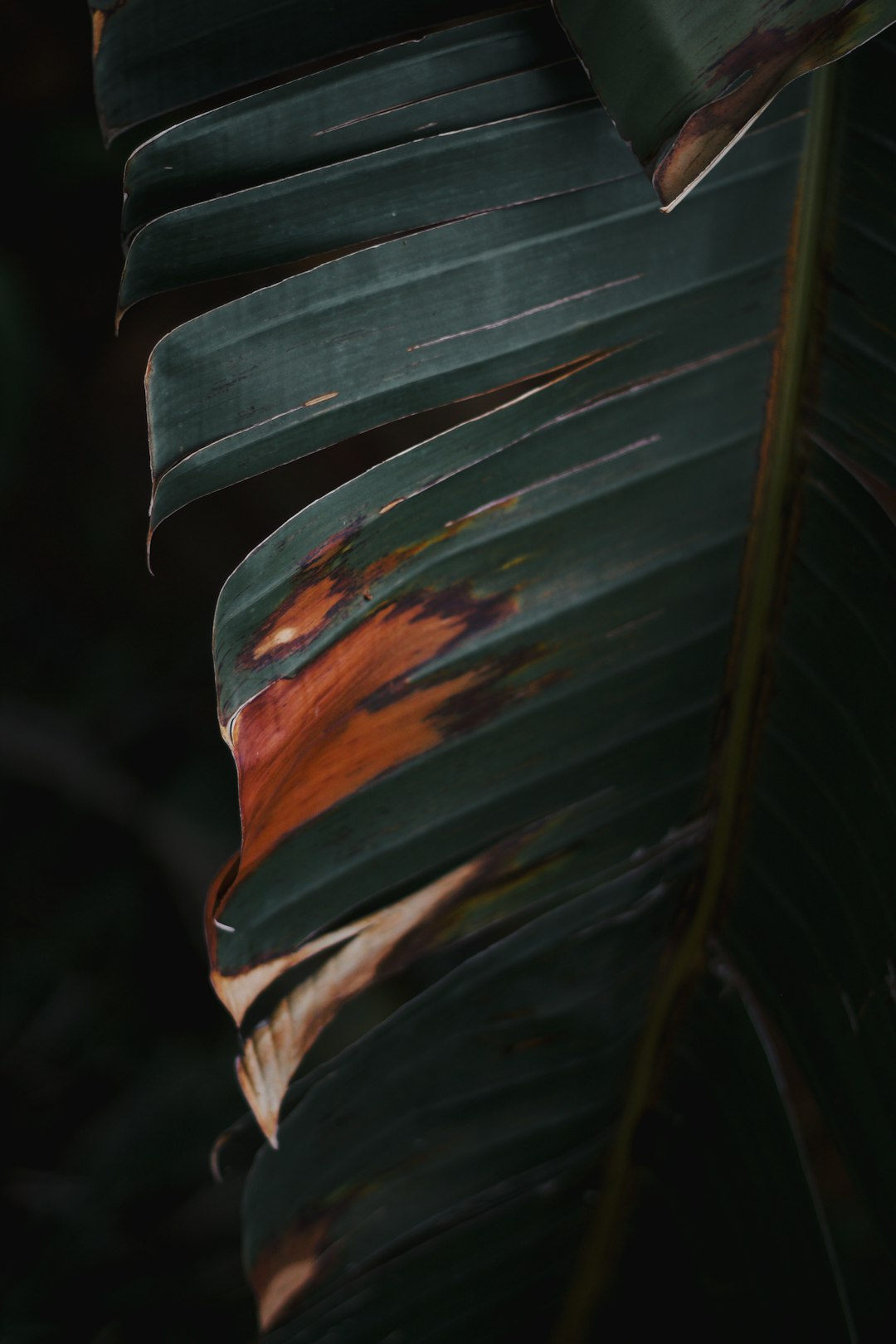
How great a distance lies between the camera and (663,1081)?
0.63 m

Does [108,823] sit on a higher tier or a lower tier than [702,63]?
lower

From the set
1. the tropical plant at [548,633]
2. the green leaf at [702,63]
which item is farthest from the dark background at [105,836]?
the green leaf at [702,63]

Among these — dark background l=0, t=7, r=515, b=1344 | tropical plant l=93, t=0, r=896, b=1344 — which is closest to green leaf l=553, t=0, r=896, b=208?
tropical plant l=93, t=0, r=896, b=1344

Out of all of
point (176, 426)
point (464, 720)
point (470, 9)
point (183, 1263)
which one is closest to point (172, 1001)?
point (183, 1263)

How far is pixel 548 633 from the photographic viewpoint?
1.57 ft

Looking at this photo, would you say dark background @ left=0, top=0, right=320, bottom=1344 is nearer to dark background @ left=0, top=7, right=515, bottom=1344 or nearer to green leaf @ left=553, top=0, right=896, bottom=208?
dark background @ left=0, top=7, right=515, bottom=1344

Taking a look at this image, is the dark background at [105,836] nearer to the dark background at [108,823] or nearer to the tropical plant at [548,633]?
the dark background at [108,823]

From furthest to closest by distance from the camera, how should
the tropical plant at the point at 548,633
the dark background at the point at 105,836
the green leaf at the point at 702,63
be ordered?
the dark background at the point at 105,836
the tropical plant at the point at 548,633
the green leaf at the point at 702,63

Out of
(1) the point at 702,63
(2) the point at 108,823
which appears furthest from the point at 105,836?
(1) the point at 702,63

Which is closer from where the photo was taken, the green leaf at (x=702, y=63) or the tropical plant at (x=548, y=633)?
the green leaf at (x=702, y=63)

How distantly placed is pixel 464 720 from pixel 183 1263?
2.97 ft

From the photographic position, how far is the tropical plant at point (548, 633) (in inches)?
14.6

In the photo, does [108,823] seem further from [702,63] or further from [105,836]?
[702,63]

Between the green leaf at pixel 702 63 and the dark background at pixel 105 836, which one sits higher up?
the green leaf at pixel 702 63
